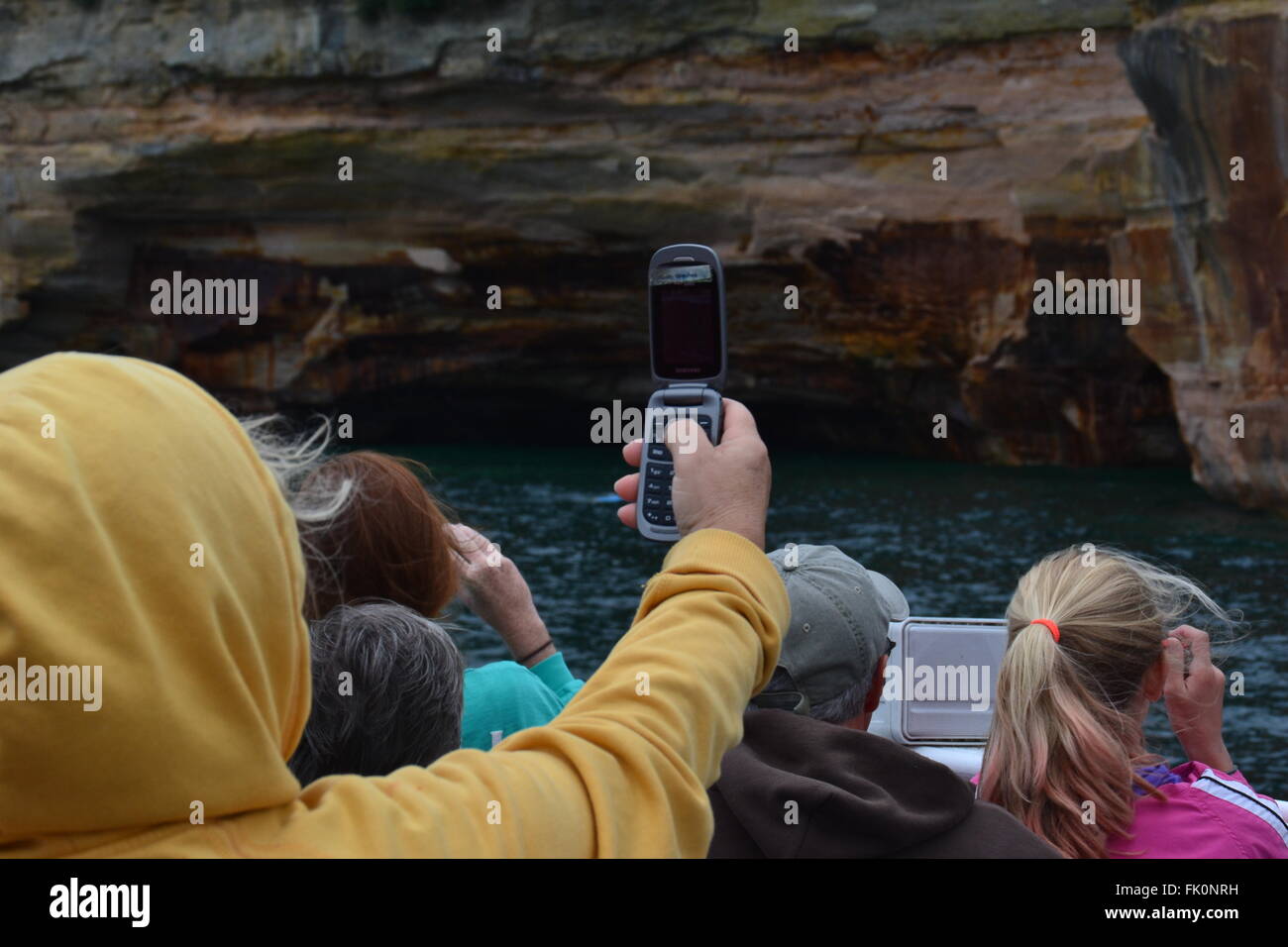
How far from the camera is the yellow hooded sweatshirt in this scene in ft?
2.43

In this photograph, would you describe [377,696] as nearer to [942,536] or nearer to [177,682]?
[177,682]

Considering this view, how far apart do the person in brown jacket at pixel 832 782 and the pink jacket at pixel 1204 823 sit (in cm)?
34

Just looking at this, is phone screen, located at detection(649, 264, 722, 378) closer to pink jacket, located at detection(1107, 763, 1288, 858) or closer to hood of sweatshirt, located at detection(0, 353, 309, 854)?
pink jacket, located at detection(1107, 763, 1288, 858)

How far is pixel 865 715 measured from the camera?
5.98 feet

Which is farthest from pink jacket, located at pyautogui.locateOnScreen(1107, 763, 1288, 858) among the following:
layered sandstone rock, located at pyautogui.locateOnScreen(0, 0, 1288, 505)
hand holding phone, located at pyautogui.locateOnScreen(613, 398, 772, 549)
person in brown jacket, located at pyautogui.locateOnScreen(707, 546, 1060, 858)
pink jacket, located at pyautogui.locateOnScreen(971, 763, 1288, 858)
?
layered sandstone rock, located at pyautogui.locateOnScreen(0, 0, 1288, 505)

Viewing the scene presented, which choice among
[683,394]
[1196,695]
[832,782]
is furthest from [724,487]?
[1196,695]

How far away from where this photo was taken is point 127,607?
2.46 feet

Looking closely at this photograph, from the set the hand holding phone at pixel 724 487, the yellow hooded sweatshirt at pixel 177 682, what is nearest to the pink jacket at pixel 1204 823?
the hand holding phone at pixel 724 487

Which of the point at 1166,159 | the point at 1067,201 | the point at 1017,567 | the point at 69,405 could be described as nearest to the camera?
the point at 69,405

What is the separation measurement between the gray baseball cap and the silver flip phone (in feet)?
0.94

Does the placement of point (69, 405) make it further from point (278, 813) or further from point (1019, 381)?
point (1019, 381)

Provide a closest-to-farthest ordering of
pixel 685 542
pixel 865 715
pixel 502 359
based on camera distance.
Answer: pixel 685 542 < pixel 865 715 < pixel 502 359

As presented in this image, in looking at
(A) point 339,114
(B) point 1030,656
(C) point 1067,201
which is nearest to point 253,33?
(A) point 339,114
